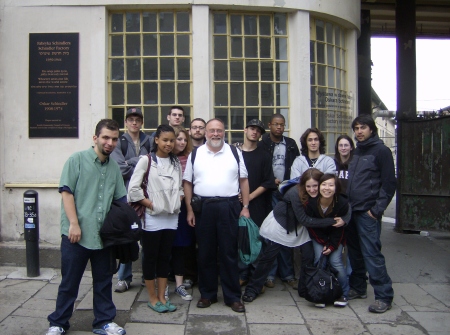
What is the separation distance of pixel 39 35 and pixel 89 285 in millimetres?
3296

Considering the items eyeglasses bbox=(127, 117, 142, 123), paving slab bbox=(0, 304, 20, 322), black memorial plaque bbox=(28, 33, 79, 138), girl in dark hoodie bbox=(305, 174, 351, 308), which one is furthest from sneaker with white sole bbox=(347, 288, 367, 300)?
black memorial plaque bbox=(28, 33, 79, 138)

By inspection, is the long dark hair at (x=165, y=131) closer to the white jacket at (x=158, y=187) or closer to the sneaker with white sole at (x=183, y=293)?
the white jacket at (x=158, y=187)

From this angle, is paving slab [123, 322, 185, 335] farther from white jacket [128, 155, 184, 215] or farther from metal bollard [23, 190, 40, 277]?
metal bollard [23, 190, 40, 277]

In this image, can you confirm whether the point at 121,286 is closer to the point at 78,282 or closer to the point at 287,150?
the point at 78,282

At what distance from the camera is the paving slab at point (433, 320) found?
5016 millimetres

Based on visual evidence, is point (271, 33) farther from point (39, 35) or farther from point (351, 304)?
point (351, 304)

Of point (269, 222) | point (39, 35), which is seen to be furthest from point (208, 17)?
point (269, 222)

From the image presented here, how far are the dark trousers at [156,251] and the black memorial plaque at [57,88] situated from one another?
2.49 metres

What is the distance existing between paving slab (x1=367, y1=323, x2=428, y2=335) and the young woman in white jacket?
1924 millimetres

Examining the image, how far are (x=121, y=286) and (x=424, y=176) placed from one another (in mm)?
5288

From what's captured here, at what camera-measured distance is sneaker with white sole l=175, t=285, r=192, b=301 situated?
5703 millimetres

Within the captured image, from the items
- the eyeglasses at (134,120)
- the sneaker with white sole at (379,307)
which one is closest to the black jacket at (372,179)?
the sneaker with white sole at (379,307)

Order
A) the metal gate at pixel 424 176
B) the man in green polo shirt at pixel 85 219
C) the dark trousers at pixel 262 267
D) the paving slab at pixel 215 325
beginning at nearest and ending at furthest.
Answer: the man in green polo shirt at pixel 85 219
the paving slab at pixel 215 325
the dark trousers at pixel 262 267
the metal gate at pixel 424 176

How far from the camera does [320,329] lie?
16.3 ft
